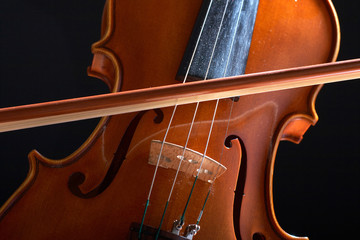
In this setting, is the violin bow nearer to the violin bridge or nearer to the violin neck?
the violin bridge

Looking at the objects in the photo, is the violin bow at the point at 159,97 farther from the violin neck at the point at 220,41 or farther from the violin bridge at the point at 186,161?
the violin neck at the point at 220,41

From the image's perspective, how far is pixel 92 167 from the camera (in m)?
0.80

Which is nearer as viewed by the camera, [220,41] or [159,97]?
[159,97]

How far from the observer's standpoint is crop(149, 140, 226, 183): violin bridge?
0.82 m

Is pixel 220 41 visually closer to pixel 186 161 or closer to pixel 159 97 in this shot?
pixel 186 161

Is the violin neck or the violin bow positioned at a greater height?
the violin neck

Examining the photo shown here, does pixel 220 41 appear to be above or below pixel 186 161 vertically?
above

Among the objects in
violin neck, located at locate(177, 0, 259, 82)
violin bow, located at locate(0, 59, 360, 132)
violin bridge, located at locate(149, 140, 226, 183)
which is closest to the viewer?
violin bow, located at locate(0, 59, 360, 132)

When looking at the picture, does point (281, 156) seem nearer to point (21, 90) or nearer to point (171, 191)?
point (171, 191)

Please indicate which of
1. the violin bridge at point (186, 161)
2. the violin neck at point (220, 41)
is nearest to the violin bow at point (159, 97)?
the violin bridge at point (186, 161)

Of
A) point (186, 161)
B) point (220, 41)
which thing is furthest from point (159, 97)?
point (220, 41)

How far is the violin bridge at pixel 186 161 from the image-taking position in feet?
2.69

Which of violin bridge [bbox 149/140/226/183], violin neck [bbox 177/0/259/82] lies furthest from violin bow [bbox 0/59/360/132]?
violin neck [bbox 177/0/259/82]

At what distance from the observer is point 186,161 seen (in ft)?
2.74
